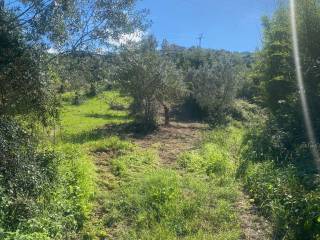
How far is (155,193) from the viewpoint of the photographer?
11.0 m

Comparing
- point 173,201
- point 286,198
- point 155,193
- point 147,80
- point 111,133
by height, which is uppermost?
point 147,80

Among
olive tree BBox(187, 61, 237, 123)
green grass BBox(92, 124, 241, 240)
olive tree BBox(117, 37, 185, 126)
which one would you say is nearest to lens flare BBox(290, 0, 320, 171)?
green grass BBox(92, 124, 241, 240)

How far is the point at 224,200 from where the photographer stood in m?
11.1

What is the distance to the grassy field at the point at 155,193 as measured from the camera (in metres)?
9.43

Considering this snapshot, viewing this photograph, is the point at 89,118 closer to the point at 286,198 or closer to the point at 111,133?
the point at 111,133

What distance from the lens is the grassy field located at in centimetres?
943

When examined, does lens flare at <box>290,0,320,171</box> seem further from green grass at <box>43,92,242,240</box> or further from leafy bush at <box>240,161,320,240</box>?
green grass at <box>43,92,242,240</box>

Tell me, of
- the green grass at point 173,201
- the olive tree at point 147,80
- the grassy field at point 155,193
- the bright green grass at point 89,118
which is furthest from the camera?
the olive tree at point 147,80

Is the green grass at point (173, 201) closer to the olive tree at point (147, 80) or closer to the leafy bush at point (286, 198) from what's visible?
the leafy bush at point (286, 198)

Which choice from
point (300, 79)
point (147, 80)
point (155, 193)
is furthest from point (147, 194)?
point (147, 80)

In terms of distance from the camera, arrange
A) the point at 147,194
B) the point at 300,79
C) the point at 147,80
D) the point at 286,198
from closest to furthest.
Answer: the point at 286,198, the point at 147,194, the point at 300,79, the point at 147,80

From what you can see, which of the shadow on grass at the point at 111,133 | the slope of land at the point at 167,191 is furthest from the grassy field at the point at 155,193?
the shadow on grass at the point at 111,133

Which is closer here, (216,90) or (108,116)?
(216,90)

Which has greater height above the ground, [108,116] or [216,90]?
[216,90]
